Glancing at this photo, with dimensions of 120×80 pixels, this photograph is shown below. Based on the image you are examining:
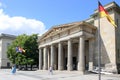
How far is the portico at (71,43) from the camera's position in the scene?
131 feet

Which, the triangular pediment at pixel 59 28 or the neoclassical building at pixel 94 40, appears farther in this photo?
the triangular pediment at pixel 59 28

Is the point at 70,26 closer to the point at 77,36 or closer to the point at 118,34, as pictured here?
the point at 77,36

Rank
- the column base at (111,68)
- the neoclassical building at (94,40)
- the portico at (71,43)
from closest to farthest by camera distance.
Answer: the column base at (111,68), the neoclassical building at (94,40), the portico at (71,43)

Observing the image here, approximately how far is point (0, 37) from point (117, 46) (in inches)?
2713

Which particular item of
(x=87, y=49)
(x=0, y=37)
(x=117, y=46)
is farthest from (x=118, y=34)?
(x=0, y=37)

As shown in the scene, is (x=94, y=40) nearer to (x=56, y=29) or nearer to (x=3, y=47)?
(x=56, y=29)

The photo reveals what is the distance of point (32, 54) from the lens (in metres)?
67.4

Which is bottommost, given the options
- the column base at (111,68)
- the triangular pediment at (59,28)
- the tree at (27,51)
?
the column base at (111,68)

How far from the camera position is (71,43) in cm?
4362

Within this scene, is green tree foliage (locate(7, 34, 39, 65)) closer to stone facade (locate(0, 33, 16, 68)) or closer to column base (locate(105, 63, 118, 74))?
column base (locate(105, 63, 118, 74))

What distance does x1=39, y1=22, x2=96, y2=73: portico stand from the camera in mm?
40031

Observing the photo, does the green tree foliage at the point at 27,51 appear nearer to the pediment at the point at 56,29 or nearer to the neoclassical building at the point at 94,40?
the pediment at the point at 56,29

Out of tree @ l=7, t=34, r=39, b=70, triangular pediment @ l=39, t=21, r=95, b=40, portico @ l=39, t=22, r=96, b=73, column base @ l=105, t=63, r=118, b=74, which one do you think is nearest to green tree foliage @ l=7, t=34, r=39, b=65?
tree @ l=7, t=34, r=39, b=70

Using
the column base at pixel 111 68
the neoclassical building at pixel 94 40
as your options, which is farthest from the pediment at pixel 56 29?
the column base at pixel 111 68
